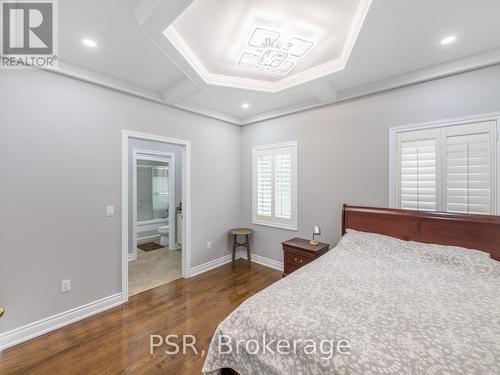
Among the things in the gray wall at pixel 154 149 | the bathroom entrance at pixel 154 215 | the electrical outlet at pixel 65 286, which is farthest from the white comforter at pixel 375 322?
the gray wall at pixel 154 149

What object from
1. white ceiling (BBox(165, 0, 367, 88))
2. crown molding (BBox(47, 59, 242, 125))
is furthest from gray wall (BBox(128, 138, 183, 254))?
white ceiling (BBox(165, 0, 367, 88))

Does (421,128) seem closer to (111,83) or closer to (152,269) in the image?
(111,83)

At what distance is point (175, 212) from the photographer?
4.87 m

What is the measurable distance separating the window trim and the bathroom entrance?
2837 mm

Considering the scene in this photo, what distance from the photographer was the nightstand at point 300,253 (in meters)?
2.77

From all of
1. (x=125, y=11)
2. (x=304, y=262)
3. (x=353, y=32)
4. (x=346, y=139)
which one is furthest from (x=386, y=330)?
(x=125, y=11)

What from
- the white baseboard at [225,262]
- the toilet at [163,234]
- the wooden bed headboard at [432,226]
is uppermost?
the wooden bed headboard at [432,226]

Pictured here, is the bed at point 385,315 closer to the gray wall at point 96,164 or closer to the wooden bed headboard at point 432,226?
the wooden bed headboard at point 432,226

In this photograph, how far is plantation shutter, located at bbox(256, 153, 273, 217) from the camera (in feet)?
12.4

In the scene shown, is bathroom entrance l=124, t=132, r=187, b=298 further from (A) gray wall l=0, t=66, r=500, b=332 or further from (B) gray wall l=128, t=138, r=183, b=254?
(A) gray wall l=0, t=66, r=500, b=332

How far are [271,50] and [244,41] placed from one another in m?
0.25

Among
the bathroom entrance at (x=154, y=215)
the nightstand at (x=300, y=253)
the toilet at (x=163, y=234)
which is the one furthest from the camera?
the toilet at (x=163, y=234)

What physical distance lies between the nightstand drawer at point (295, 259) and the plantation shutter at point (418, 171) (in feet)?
4.31

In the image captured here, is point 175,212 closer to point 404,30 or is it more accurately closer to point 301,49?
point 301,49
